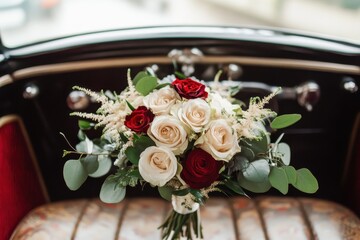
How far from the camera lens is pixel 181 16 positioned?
2162 millimetres

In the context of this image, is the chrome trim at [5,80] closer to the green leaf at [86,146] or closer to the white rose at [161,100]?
the green leaf at [86,146]

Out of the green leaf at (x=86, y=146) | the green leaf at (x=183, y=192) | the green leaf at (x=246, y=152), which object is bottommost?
the green leaf at (x=183, y=192)

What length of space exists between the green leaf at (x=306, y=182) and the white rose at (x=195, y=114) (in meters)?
0.30

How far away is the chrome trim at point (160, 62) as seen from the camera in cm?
165

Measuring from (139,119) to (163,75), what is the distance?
2.20 feet

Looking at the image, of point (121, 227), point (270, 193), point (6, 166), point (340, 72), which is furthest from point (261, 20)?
point (6, 166)

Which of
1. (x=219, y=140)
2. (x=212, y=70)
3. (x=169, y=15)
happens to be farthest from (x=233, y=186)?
(x=169, y=15)

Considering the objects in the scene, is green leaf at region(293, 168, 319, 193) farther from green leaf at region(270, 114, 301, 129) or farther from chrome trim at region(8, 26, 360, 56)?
chrome trim at region(8, 26, 360, 56)

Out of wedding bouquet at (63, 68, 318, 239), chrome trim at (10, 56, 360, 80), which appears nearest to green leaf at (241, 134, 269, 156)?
wedding bouquet at (63, 68, 318, 239)

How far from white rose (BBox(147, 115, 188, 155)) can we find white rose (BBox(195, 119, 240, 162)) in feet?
0.14

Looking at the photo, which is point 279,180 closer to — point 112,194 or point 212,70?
point 112,194

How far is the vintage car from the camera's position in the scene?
5.07 ft

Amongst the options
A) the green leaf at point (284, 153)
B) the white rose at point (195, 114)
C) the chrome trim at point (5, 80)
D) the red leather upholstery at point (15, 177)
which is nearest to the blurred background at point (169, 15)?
the chrome trim at point (5, 80)

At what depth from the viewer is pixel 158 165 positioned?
103 cm
